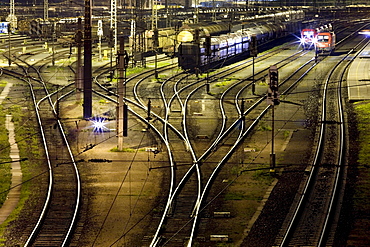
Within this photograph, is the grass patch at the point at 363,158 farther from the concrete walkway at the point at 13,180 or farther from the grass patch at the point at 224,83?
the grass patch at the point at 224,83

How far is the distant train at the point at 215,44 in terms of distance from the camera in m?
60.0

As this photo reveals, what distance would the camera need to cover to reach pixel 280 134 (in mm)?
36281

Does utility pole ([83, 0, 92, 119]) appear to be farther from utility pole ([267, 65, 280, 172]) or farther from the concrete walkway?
A: utility pole ([267, 65, 280, 172])

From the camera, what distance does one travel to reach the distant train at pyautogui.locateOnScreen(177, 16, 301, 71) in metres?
60.0

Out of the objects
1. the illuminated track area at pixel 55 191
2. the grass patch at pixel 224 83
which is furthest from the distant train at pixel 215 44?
the illuminated track area at pixel 55 191

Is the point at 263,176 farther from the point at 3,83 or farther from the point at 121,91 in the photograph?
the point at 3,83

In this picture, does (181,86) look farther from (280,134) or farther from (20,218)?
(20,218)

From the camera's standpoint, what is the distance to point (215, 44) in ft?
202

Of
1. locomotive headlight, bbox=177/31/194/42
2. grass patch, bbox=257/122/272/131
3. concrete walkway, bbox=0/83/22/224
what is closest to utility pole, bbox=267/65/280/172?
grass patch, bbox=257/122/272/131

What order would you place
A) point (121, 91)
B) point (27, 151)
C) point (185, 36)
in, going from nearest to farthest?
point (121, 91), point (27, 151), point (185, 36)

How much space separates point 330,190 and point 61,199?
934 cm

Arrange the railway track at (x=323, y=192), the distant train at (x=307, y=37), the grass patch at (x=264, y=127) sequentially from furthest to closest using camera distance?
the distant train at (x=307, y=37) < the grass patch at (x=264, y=127) < the railway track at (x=323, y=192)

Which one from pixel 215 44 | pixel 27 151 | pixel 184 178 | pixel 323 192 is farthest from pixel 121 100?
pixel 215 44

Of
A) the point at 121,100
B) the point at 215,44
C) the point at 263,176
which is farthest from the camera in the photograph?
the point at 215,44
